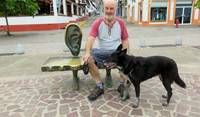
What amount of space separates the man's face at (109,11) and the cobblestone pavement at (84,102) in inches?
57.6

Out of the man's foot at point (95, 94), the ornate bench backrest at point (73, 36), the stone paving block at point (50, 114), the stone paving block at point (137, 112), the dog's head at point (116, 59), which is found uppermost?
the ornate bench backrest at point (73, 36)

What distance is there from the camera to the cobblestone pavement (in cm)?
363

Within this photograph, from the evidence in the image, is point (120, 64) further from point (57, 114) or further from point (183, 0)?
point (183, 0)

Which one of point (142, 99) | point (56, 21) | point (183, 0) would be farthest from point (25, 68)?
point (183, 0)

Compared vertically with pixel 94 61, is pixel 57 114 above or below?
below

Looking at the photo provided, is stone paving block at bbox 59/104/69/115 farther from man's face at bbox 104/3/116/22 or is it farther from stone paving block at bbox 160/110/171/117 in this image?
man's face at bbox 104/3/116/22

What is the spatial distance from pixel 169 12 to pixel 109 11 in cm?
2320

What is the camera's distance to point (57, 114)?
364 cm

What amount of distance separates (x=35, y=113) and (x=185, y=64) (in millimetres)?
4709

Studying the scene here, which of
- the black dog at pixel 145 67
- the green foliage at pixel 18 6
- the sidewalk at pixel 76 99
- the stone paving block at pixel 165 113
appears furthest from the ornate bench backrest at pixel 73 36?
the green foliage at pixel 18 6

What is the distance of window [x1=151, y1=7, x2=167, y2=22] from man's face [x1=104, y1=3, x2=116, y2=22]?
22.7m

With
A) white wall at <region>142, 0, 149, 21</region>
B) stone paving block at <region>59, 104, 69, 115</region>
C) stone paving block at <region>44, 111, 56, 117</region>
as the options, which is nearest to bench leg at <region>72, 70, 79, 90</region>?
stone paving block at <region>59, 104, 69, 115</region>

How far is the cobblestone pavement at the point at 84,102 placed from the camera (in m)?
3.63

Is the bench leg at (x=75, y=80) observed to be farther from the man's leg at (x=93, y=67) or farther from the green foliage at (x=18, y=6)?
the green foliage at (x=18, y=6)
